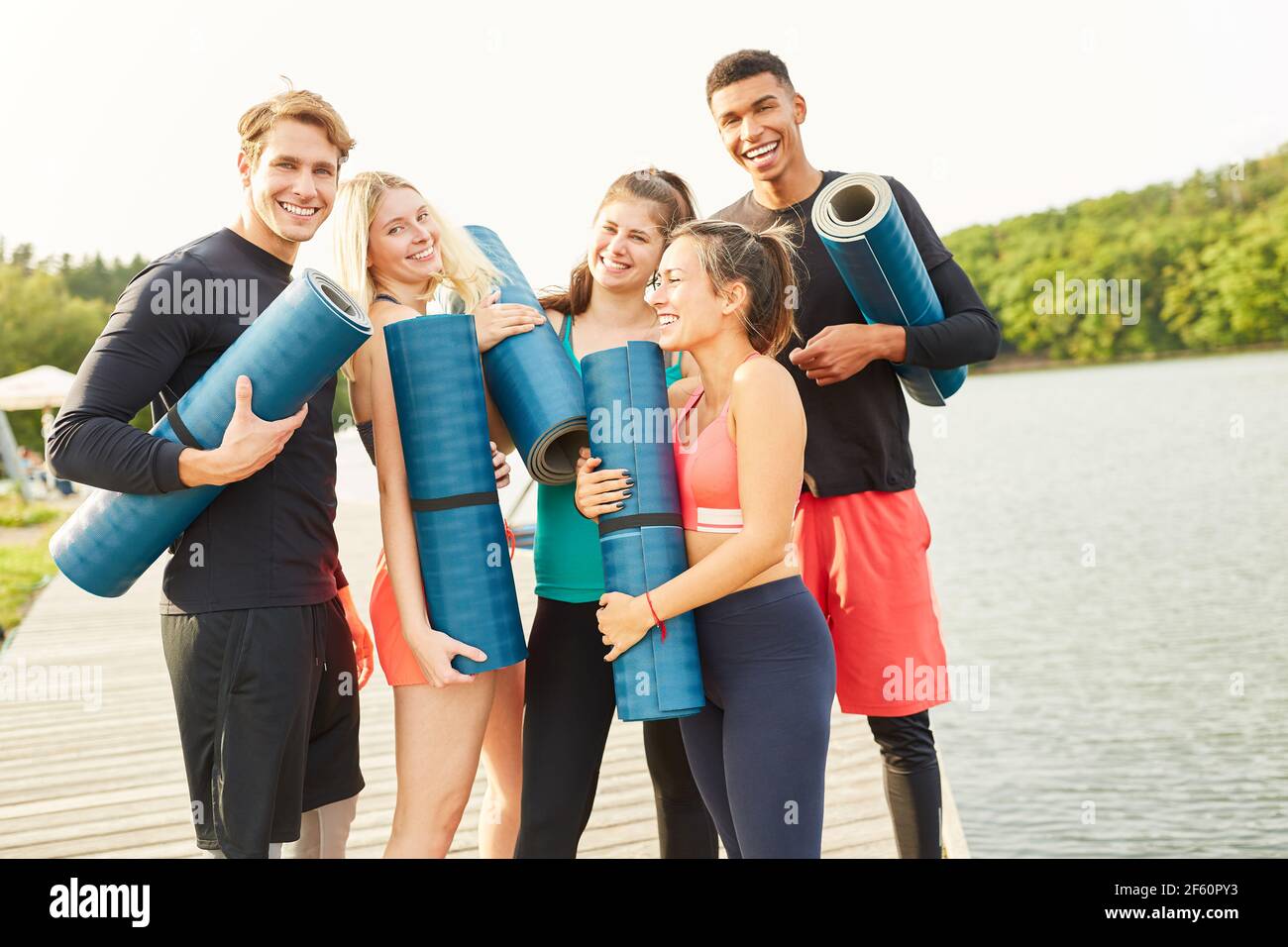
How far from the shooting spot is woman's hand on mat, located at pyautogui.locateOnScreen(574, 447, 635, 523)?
7.61 ft

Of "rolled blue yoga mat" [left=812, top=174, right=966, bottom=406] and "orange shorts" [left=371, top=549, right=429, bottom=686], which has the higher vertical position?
"rolled blue yoga mat" [left=812, top=174, right=966, bottom=406]

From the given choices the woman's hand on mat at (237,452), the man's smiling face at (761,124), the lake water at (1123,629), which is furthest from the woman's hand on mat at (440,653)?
the lake water at (1123,629)

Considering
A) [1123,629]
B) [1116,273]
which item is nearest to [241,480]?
[1123,629]

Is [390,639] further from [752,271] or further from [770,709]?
[752,271]

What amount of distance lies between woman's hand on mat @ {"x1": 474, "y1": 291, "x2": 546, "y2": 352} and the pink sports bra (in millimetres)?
475

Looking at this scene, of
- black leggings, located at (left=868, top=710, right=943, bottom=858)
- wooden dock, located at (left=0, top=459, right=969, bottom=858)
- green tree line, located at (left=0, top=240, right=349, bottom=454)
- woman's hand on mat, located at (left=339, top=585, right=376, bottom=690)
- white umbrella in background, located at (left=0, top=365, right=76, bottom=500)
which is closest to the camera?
woman's hand on mat, located at (left=339, top=585, right=376, bottom=690)

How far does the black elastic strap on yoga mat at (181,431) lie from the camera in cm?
222

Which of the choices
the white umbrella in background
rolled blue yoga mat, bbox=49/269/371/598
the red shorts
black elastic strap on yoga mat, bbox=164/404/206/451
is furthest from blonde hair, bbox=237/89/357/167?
the white umbrella in background

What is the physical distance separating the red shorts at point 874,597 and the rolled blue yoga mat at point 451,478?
3.27 feet

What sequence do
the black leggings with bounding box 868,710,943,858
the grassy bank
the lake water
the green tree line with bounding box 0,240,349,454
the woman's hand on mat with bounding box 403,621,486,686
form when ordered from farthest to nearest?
the green tree line with bounding box 0,240,349,454 < the lake water < the grassy bank < the black leggings with bounding box 868,710,943,858 < the woman's hand on mat with bounding box 403,621,486,686

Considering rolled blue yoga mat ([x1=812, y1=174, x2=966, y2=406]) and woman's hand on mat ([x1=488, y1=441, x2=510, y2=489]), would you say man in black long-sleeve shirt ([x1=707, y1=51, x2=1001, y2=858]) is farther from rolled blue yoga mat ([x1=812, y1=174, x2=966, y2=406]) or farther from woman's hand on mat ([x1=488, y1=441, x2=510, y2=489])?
woman's hand on mat ([x1=488, y1=441, x2=510, y2=489])

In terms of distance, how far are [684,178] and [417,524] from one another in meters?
1.11

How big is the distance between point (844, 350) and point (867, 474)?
367 mm

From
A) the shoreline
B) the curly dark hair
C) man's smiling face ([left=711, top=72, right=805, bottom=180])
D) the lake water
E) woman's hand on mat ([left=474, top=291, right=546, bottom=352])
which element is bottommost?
the lake water
